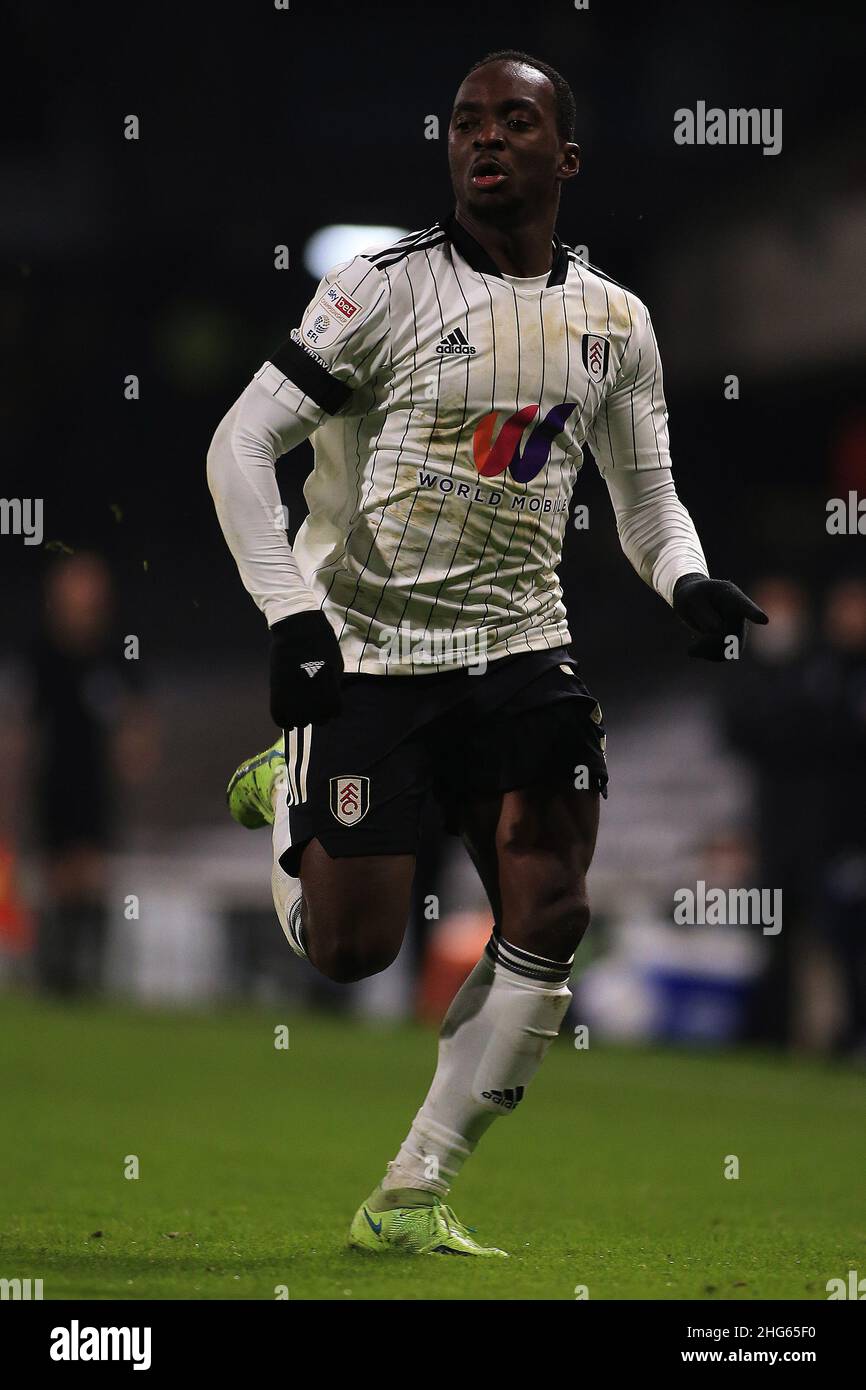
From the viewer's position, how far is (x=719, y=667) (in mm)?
10789

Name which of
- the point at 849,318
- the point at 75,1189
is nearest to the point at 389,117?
the point at 849,318

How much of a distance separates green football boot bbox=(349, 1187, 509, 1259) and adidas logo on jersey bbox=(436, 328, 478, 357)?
1605 mm

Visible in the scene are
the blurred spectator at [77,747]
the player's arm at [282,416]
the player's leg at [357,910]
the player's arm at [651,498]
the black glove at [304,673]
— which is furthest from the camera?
the blurred spectator at [77,747]

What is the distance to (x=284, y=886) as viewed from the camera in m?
4.11

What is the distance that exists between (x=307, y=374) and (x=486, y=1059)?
53.6 inches

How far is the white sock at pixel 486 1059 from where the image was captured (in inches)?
153

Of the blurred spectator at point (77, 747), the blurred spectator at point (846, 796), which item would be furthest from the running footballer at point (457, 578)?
the blurred spectator at point (77, 747)

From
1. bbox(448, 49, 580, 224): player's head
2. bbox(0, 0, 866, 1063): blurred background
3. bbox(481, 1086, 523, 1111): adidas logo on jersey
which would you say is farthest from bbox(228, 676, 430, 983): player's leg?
bbox(0, 0, 866, 1063): blurred background

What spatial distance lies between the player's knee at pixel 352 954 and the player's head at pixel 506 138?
1394 millimetres

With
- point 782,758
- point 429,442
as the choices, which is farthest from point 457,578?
point 782,758

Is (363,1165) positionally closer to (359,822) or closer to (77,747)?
(359,822)

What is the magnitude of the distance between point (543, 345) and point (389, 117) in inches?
414

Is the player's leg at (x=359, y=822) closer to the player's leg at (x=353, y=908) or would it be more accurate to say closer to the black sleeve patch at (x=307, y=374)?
the player's leg at (x=353, y=908)

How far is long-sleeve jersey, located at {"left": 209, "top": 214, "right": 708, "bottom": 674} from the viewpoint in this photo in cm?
371
